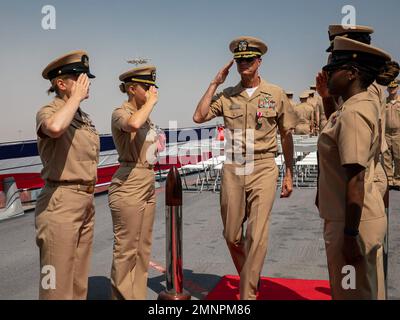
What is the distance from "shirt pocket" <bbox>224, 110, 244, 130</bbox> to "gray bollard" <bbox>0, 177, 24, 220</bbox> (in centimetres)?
482

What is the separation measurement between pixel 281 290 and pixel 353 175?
2121 mm

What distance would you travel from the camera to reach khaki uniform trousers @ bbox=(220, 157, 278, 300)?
12.0ft

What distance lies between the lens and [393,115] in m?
9.23

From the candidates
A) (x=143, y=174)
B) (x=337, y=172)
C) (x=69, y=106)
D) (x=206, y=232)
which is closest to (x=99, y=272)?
(x=143, y=174)

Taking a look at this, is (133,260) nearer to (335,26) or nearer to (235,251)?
(235,251)

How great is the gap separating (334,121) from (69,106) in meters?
1.52

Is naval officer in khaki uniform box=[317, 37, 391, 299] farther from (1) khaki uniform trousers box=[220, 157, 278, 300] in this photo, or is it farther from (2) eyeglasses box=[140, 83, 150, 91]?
(2) eyeglasses box=[140, 83, 150, 91]

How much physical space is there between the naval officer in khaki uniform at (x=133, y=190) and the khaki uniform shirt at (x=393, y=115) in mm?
6885

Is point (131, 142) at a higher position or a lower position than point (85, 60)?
lower

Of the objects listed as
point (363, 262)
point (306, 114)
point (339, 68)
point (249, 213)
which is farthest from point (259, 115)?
point (306, 114)

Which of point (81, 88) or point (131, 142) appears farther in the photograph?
point (131, 142)

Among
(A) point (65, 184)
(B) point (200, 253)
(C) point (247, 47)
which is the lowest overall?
(B) point (200, 253)

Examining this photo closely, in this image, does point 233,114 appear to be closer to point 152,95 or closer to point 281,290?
point 152,95

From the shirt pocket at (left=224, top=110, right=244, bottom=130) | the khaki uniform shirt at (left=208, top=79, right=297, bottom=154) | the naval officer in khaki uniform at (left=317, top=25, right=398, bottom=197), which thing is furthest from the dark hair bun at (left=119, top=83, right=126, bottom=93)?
the naval officer in khaki uniform at (left=317, top=25, right=398, bottom=197)
